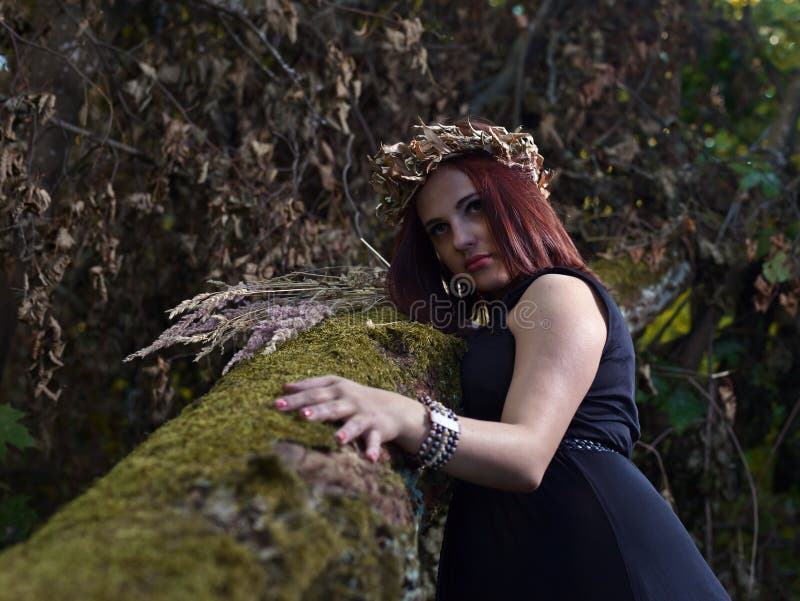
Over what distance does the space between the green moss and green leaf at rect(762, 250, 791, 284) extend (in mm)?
3071

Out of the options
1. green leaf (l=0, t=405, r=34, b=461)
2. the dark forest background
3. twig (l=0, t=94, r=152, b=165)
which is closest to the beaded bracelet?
the dark forest background

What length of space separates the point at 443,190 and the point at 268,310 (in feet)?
2.15

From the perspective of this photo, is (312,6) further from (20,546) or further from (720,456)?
(20,546)

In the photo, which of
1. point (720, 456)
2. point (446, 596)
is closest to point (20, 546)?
point (446, 596)

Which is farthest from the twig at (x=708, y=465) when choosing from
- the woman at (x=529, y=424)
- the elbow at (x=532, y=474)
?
the elbow at (x=532, y=474)

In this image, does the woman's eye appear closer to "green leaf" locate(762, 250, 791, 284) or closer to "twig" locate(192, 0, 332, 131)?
"twig" locate(192, 0, 332, 131)

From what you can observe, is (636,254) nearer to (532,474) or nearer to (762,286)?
(762,286)

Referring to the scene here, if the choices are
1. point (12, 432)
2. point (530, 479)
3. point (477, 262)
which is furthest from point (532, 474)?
point (12, 432)

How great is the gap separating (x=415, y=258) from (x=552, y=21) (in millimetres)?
2919

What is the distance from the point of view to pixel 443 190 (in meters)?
2.37

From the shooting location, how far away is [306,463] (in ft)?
3.77

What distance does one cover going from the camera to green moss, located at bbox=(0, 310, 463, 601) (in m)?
0.83

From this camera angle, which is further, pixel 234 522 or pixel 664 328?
pixel 664 328

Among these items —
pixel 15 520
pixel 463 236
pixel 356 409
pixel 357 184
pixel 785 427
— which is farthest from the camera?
pixel 785 427
